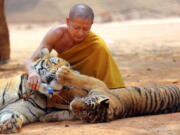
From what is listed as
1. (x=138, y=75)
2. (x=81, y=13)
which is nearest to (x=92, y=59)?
(x=81, y=13)

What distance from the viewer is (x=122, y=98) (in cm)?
382

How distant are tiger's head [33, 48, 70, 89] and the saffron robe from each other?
496 mm

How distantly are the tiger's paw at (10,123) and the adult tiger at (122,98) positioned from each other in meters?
0.55

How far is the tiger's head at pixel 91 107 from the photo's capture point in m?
3.40

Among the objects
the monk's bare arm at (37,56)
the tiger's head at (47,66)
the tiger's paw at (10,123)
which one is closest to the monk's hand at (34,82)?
the monk's bare arm at (37,56)

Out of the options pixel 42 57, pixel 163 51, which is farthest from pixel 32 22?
pixel 42 57

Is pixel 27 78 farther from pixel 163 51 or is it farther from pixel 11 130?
pixel 163 51

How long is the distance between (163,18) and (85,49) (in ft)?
Result: 60.5

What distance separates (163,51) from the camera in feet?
33.9

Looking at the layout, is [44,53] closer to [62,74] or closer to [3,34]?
[62,74]

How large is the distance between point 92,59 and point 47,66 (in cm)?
80

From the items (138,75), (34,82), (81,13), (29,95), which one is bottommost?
(138,75)

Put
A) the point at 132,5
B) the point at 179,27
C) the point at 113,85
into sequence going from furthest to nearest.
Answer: the point at 132,5
the point at 179,27
the point at 113,85

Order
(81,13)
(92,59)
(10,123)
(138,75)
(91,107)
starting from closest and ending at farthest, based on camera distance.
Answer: (91,107)
(10,123)
(81,13)
(92,59)
(138,75)
